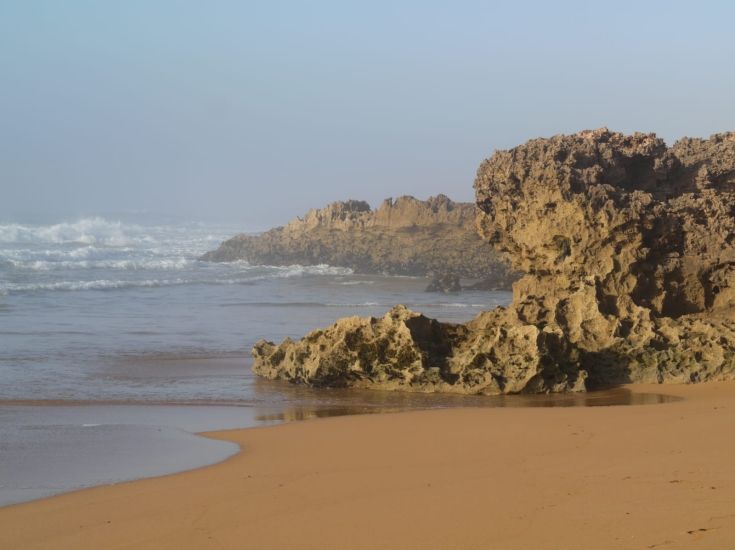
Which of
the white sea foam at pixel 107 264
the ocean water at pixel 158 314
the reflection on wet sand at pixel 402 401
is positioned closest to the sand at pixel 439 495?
the reflection on wet sand at pixel 402 401

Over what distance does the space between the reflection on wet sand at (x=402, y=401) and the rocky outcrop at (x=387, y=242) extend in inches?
693

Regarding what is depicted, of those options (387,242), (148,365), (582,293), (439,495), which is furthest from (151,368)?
(387,242)

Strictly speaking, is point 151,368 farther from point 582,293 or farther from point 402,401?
point 582,293

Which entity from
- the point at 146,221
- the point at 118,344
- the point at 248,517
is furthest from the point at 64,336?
the point at 146,221

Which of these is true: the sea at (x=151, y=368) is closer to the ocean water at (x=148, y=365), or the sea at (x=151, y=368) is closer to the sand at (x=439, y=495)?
the ocean water at (x=148, y=365)

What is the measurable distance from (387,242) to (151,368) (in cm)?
2314

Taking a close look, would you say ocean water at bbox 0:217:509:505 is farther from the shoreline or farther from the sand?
the sand

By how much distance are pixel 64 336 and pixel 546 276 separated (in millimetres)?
7887

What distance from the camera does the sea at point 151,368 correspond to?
7.30m

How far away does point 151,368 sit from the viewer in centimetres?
1232

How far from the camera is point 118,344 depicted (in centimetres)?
Answer: 1445

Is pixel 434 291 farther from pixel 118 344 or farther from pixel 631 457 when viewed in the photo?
pixel 631 457

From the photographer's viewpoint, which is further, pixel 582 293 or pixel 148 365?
pixel 148 365

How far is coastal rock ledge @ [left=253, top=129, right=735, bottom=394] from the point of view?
33.4ft
